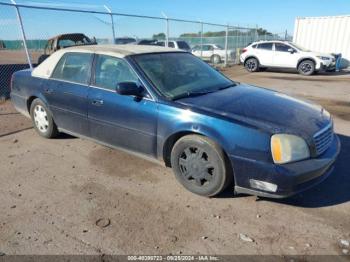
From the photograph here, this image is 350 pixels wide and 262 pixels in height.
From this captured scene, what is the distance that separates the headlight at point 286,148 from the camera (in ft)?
10.4

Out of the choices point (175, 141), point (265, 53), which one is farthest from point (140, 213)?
point (265, 53)

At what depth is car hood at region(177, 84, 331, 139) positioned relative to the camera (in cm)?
335

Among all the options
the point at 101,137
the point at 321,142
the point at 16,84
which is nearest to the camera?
the point at 321,142

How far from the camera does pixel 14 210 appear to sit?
11.5 feet

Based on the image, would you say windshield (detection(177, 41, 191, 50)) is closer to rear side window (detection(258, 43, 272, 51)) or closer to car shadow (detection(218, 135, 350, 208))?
rear side window (detection(258, 43, 272, 51))

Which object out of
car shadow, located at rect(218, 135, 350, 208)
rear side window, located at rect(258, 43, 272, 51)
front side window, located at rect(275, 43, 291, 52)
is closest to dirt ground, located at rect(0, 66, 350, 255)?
car shadow, located at rect(218, 135, 350, 208)

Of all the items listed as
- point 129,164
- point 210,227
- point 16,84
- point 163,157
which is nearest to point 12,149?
point 16,84

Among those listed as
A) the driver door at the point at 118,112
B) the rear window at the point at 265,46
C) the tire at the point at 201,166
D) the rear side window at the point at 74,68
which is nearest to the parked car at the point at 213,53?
the rear window at the point at 265,46

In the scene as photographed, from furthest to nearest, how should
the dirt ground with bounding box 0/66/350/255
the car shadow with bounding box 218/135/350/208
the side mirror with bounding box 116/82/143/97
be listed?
the side mirror with bounding box 116/82/143/97
the car shadow with bounding box 218/135/350/208
the dirt ground with bounding box 0/66/350/255

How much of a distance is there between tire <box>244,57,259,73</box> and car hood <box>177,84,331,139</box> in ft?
45.8

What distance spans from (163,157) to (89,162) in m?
1.32

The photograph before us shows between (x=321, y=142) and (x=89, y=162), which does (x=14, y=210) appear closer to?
(x=89, y=162)

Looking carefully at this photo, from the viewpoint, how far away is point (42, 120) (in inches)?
216

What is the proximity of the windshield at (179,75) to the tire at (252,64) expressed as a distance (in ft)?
44.5
